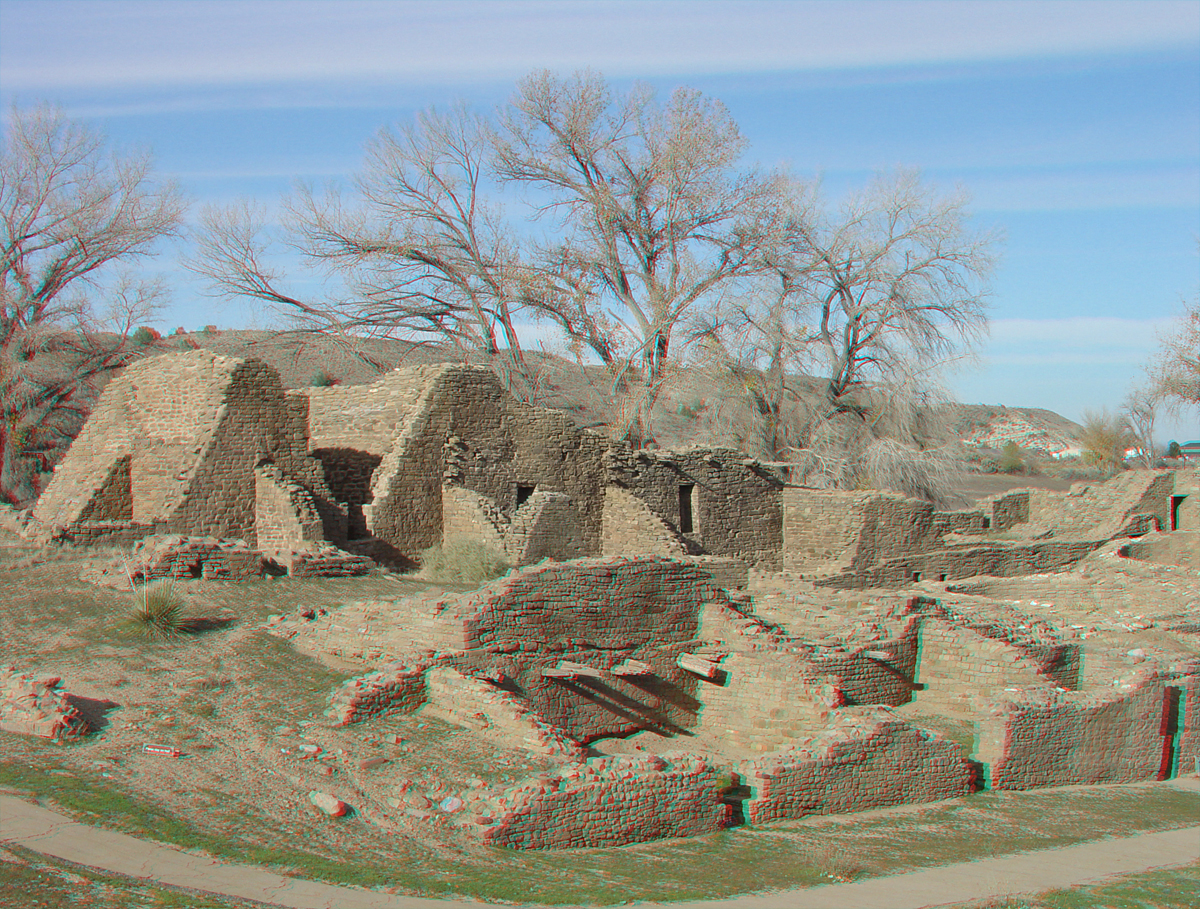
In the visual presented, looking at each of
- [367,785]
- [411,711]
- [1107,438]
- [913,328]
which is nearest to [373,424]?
[411,711]

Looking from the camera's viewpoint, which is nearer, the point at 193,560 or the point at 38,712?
the point at 38,712

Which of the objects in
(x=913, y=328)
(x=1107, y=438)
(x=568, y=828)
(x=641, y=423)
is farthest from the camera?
(x=1107, y=438)

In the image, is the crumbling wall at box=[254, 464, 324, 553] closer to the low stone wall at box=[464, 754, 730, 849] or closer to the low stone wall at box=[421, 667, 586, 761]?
the low stone wall at box=[421, 667, 586, 761]

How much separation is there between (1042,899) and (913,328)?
88.0 ft

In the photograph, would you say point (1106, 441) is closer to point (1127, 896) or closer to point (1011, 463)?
point (1011, 463)

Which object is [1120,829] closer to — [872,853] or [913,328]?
[872,853]

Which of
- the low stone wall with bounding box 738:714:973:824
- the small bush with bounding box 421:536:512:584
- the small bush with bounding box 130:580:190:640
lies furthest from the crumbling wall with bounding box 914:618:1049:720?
the small bush with bounding box 130:580:190:640

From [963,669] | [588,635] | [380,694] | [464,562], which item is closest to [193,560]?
[464,562]

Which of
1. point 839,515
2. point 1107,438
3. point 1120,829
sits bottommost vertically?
point 1120,829

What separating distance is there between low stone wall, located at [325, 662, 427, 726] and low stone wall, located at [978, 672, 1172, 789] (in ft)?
18.2

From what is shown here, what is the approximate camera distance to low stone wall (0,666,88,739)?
8984mm

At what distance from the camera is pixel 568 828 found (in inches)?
326

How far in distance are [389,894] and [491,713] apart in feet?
10.2

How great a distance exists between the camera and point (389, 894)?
692cm
